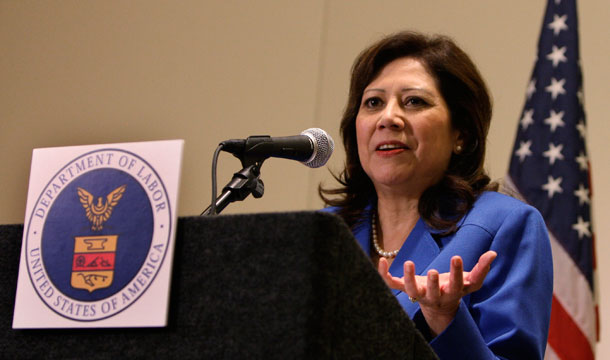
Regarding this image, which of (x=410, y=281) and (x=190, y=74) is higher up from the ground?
(x=190, y=74)

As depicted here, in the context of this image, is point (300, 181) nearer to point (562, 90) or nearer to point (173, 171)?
point (562, 90)

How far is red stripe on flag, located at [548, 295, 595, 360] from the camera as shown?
296 centimetres

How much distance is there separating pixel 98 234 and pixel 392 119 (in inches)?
46.2

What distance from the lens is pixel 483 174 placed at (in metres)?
1.92

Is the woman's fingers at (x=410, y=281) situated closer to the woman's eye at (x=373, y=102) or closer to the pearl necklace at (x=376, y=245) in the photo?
the pearl necklace at (x=376, y=245)

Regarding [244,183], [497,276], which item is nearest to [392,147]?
[497,276]

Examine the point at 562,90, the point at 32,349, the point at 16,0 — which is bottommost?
the point at 32,349

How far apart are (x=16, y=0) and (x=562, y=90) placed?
319 cm

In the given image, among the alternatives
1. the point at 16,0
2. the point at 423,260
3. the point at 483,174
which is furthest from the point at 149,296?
the point at 16,0

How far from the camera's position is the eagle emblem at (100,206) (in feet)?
2.63

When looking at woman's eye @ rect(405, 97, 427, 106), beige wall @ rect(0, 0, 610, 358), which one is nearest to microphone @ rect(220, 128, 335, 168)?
woman's eye @ rect(405, 97, 427, 106)

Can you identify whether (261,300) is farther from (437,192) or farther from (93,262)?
(437,192)

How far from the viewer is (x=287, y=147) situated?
1.34 meters

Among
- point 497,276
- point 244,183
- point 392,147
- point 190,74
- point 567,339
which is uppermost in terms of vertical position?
point 190,74
